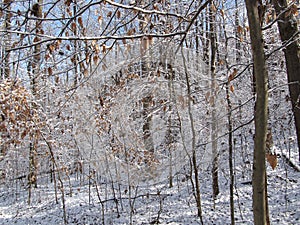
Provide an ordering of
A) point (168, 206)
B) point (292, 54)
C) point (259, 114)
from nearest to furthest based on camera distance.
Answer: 1. point (259, 114)
2. point (292, 54)
3. point (168, 206)

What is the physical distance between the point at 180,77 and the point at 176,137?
1.23m

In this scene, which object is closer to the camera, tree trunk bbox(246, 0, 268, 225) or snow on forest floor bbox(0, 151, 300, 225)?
tree trunk bbox(246, 0, 268, 225)

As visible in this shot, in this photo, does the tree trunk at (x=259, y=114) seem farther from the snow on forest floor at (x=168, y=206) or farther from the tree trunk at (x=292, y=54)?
the snow on forest floor at (x=168, y=206)

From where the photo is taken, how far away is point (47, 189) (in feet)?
24.1

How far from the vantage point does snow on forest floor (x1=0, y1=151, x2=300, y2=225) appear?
14.4 ft

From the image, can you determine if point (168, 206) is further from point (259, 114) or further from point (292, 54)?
point (259, 114)

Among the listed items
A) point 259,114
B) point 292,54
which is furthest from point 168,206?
point 259,114

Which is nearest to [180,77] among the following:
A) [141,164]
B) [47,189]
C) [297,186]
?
[141,164]

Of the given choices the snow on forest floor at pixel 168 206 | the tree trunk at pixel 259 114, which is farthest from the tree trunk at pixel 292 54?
the snow on forest floor at pixel 168 206

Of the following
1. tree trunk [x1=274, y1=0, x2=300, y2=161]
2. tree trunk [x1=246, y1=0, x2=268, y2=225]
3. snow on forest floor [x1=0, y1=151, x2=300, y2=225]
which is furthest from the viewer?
snow on forest floor [x1=0, y1=151, x2=300, y2=225]

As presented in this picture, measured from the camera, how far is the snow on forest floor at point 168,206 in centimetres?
440

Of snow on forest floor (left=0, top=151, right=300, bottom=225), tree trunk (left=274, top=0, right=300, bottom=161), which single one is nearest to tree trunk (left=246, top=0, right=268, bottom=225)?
tree trunk (left=274, top=0, right=300, bottom=161)

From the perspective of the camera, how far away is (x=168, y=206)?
5.06m

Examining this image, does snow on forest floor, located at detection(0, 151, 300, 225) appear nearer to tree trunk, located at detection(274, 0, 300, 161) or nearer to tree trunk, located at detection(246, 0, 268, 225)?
tree trunk, located at detection(274, 0, 300, 161)
